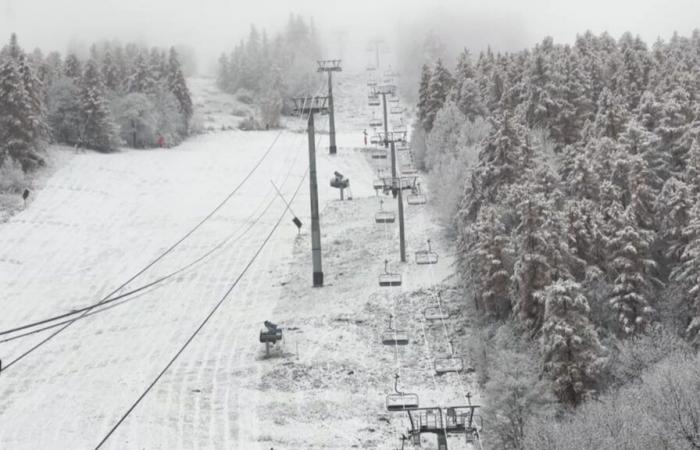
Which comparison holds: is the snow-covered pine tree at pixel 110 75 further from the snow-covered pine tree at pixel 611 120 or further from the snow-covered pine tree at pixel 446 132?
the snow-covered pine tree at pixel 611 120

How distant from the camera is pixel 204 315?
43125 millimetres

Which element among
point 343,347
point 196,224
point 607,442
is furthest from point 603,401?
point 196,224

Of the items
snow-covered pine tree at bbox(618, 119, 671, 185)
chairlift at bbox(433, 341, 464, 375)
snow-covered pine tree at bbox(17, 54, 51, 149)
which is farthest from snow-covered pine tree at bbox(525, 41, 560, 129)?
snow-covered pine tree at bbox(17, 54, 51, 149)

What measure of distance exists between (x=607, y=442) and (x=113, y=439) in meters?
16.9

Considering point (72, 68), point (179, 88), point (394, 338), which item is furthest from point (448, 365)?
point (72, 68)

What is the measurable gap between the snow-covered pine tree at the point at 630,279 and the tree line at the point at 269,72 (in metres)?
90.8

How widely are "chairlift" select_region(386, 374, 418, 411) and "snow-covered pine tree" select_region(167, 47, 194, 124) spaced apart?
72.7 m

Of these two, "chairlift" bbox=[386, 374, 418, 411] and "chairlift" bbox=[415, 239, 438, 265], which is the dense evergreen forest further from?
"chairlift" bbox=[386, 374, 418, 411]

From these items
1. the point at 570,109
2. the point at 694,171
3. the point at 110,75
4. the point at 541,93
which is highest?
the point at 110,75

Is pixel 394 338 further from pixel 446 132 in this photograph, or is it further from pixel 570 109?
pixel 446 132

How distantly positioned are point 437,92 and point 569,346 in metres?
52.6

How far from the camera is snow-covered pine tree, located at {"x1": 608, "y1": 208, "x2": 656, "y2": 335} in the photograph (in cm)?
3378

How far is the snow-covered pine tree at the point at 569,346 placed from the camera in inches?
1214

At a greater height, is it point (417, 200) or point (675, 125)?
point (675, 125)
